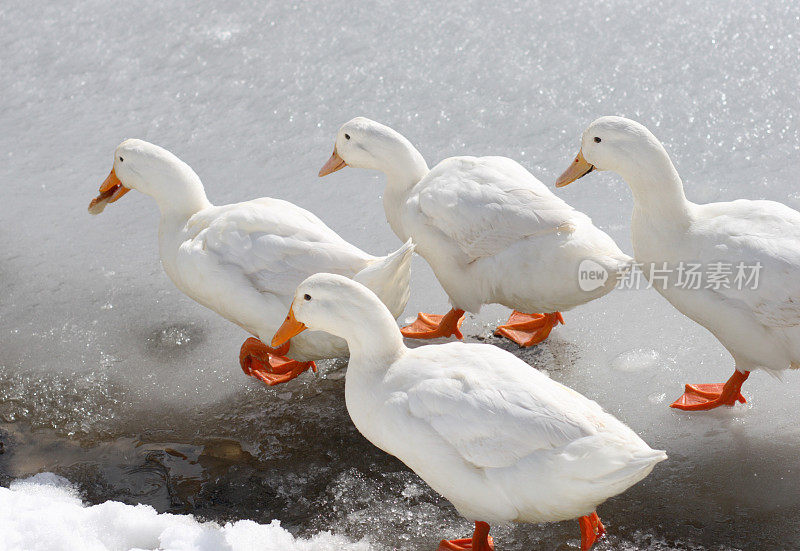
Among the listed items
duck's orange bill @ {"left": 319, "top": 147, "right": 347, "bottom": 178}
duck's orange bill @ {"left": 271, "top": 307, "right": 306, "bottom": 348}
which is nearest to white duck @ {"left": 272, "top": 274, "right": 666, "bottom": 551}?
duck's orange bill @ {"left": 271, "top": 307, "right": 306, "bottom": 348}

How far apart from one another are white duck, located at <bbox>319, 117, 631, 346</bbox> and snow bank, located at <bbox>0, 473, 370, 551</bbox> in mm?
1463

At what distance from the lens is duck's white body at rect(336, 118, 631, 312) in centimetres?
388

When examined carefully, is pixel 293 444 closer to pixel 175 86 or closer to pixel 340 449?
pixel 340 449

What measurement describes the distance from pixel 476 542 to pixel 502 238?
144 cm

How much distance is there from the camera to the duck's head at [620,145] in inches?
144

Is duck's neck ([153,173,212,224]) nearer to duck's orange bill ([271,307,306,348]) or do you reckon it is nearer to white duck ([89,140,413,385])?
white duck ([89,140,413,385])

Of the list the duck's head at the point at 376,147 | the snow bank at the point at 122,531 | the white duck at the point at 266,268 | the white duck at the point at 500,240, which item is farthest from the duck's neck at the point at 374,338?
the duck's head at the point at 376,147

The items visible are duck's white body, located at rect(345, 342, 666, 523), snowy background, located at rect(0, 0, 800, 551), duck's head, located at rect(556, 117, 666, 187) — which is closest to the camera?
duck's white body, located at rect(345, 342, 666, 523)

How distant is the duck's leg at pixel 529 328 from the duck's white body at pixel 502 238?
0.20 meters

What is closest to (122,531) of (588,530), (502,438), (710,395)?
(502,438)

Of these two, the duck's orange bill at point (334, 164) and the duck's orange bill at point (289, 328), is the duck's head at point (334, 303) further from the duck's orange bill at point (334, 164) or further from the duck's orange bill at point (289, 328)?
the duck's orange bill at point (334, 164)

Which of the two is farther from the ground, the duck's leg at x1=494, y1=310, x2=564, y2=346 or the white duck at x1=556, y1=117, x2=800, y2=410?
the white duck at x1=556, y1=117, x2=800, y2=410

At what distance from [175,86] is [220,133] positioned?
28.1 inches

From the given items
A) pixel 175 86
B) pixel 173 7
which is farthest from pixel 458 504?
pixel 173 7
